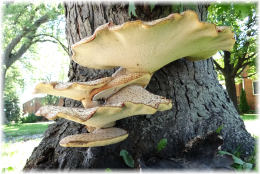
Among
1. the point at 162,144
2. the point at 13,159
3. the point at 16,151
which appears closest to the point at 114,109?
the point at 162,144

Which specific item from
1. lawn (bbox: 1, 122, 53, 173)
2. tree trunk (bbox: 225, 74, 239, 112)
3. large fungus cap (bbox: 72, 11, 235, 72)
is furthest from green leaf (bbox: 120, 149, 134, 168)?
tree trunk (bbox: 225, 74, 239, 112)

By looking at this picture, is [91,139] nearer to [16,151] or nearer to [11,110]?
[16,151]

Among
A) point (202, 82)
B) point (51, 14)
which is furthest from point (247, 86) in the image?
point (202, 82)

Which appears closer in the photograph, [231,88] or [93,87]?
[93,87]

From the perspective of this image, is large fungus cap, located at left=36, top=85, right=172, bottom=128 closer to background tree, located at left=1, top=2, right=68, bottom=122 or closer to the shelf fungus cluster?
the shelf fungus cluster

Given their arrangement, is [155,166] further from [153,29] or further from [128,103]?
[153,29]

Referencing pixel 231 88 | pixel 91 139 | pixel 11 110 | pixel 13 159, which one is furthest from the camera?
pixel 11 110

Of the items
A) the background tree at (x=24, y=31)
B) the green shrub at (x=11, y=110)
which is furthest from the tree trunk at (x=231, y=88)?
the green shrub at (x=11, y=110)
